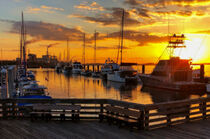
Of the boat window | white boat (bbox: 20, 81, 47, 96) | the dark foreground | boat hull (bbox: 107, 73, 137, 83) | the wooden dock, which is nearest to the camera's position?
the dark foreground

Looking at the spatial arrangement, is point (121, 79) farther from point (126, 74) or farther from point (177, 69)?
point (177, 69)

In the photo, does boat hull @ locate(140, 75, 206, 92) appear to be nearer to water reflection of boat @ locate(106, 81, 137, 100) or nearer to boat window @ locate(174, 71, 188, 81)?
boat window @ locate(174, 71, 188, 81)

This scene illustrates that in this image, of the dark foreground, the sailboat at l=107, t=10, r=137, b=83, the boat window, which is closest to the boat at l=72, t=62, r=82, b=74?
the sailboat at l=107, t=10, r=137, b=83

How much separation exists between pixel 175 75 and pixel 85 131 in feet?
133

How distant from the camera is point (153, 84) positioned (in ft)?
167

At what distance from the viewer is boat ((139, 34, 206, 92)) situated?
43.8 meters

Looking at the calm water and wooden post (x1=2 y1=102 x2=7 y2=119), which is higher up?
wooden post (x1=2 y1=102 x2=7 y2=119)

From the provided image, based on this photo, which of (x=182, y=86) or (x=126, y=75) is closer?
(x=182, y=86)

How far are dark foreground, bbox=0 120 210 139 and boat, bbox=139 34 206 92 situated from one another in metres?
35.7

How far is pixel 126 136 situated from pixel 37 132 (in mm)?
3493

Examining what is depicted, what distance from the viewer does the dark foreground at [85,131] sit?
8.38 meters

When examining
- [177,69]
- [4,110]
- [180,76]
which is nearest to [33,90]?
[4,110]

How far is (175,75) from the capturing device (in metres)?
46.3

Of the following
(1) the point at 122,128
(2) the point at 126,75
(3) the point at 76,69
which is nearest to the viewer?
(1) the point at 122,128
